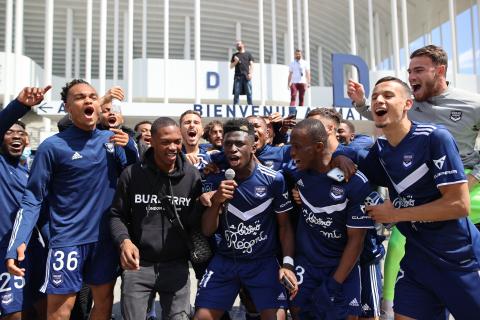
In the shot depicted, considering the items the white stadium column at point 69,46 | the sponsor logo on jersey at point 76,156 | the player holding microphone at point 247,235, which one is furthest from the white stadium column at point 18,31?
the player holding microphone at point 247,235

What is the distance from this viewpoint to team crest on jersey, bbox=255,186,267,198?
129 inches

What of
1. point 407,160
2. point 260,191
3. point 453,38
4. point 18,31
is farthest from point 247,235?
point 453,38

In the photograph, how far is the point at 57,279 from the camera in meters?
3.10

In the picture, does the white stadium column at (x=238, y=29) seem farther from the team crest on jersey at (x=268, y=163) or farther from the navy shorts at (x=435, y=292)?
the navy shorts at (x=435, y=292)

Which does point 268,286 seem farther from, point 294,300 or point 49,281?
point 49,281

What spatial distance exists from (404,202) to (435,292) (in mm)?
615

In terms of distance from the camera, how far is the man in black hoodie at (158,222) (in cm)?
307

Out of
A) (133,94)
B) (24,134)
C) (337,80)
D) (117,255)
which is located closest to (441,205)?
(117,255)

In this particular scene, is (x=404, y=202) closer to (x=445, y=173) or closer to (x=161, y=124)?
(x=445, y=173)

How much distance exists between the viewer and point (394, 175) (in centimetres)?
278

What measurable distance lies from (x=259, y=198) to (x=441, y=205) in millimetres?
1370

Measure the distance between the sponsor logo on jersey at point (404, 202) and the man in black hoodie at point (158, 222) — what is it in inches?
59.0

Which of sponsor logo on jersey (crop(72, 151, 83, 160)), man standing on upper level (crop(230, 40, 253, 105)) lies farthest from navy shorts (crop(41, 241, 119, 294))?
man standing on upper level (crop(230, 40, 253, 105))

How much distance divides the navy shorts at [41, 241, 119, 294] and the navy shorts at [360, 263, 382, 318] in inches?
83.6
